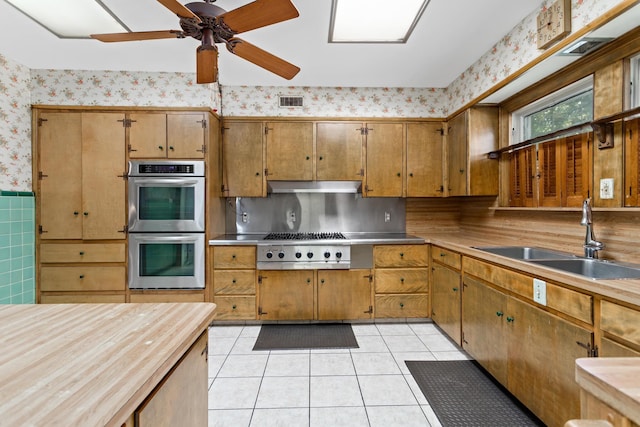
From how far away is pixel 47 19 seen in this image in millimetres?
2334

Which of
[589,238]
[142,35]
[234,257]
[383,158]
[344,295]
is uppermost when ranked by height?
[142,35]

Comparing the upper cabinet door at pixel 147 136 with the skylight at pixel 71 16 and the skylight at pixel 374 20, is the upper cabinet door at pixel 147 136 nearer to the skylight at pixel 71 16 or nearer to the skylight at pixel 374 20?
the skylight at pixel 71 16

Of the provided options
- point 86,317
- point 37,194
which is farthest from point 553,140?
point 37,194

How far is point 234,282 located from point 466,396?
229 cm

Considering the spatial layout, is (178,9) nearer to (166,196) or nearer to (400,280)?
(166,196)

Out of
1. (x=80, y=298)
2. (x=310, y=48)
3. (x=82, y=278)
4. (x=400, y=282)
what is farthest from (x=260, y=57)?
(x=80, y=298)

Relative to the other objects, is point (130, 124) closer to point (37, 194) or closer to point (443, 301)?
point (37, 194)

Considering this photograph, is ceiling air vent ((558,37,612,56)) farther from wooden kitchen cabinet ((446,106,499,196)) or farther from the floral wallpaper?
the floral wallpaper

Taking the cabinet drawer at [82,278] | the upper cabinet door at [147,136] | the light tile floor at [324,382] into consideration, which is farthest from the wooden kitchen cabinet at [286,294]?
the upper cabinet door at [147,136]

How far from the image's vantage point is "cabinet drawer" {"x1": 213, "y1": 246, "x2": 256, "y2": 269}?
10.5 feet

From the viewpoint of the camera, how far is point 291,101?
3613 millimetres

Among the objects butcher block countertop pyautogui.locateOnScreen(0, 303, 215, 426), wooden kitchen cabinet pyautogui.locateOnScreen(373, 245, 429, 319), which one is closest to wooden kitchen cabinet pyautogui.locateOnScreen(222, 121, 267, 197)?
wooden kitchen cabinet pyautogui.locateOnScreen(373, 245, 429, 319)

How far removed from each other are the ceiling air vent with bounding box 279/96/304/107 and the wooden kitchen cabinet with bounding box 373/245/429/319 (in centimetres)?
194

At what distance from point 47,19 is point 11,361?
9.19 feet
